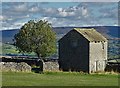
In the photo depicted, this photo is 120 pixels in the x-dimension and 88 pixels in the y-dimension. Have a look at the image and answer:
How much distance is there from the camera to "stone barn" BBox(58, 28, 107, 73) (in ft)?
217

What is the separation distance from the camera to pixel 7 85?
31.5 m

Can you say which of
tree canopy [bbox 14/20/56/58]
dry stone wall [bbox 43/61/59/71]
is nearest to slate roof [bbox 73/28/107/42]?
dry stone wall [bbox 43/61/59/71]

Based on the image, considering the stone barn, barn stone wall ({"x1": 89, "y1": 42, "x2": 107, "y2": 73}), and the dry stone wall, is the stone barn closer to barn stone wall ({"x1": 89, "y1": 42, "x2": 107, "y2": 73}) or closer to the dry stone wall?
barn stone wall ({"x1": 89, "y1": 42, "x2": 107, "y2": 73})

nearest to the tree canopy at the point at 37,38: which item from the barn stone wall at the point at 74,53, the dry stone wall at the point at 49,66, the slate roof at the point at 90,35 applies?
the slate roof at the point at 90,35

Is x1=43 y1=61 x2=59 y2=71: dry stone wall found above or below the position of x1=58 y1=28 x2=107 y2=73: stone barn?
below

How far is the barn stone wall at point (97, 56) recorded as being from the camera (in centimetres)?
6638

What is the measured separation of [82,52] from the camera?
66.9 meters

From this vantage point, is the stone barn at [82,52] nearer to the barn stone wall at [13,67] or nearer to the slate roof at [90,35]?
the slate roof at [90,35]

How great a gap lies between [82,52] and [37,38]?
2201 cm

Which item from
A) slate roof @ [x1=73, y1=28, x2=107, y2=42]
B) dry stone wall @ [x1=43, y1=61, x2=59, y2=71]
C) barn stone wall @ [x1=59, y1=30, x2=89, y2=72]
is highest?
slate roof @ [x1=73, y1=28, x2=107, y2=42]

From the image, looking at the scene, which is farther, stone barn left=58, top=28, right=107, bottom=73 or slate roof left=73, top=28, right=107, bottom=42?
slate roof left=73, top=28, right=107, bottom=42

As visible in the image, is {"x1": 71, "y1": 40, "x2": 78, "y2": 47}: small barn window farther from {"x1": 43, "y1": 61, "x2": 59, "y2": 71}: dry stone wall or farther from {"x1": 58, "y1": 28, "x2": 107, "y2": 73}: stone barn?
{"x1": 43, "y1": 61, "x2": 59, "y2": 71}: dry stone wall

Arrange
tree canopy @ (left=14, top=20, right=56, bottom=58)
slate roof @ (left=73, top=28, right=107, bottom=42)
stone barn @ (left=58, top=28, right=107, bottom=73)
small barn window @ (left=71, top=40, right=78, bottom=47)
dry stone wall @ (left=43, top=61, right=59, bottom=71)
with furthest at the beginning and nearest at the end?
1. tree canopy @ (left=14, top=20, right=56, bottom=58)
2. small barn window @ (left=71, top=40, right=78, bottom=47)
3. slate roof @ (left=73, top=28, right=107, bottom=42)
4. stone barn @ (left=58, top=28, right=107, bottom=73)
5. dry stone wall @ (left=43, top=61, right=59, bottom=71)

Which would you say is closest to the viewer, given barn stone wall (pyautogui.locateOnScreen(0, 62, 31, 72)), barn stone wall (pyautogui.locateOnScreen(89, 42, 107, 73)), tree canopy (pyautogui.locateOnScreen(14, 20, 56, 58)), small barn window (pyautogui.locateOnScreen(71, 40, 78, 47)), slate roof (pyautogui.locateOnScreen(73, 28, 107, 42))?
barn stone wall (pyautogui.locateOnScreen(0, 62, 31, 72))
